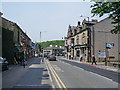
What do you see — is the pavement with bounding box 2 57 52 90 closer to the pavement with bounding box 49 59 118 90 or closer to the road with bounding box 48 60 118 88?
the road with bounding box 48 60 118 88

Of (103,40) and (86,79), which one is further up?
(103,40)

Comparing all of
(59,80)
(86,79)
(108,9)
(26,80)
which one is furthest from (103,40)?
(26,80)

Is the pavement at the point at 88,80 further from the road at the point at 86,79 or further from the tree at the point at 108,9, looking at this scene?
the tree at the point at 108,9

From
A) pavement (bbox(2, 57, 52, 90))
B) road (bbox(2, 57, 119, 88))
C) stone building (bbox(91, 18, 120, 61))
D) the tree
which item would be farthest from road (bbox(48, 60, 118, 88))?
stone building (bbox(91, 18, 120, 61))

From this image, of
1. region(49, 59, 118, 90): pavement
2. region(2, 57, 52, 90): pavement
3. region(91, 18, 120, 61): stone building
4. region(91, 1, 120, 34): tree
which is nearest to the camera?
region(49, 59, 118, 90): pavement

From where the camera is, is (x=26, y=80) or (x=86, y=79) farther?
(x=86, y=79)

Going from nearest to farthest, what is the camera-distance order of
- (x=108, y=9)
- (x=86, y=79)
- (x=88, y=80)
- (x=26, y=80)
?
1. (x=26, y=80)
2. (x=88, y=80)
3. (x=86, y=79)
4. (x=108, y=9)

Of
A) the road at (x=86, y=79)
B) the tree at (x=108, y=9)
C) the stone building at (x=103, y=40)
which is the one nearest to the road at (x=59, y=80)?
the road at (x=86, y=79)

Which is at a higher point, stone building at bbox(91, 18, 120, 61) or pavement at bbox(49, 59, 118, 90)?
stone building at bbox(91, 18, 120, 61)

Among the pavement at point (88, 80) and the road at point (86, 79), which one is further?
the road at point (86, 79)

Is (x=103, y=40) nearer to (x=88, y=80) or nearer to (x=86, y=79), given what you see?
(x=86, y=79)

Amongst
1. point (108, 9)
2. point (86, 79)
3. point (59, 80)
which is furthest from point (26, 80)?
point (108, 9)

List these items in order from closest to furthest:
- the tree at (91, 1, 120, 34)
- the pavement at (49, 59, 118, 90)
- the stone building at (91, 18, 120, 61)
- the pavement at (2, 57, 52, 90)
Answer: the pavement at (49, 59, 118, 90) → the pavement at (2, 57, 52, 90) → the tree at (91, 1, 120, 34) → the stone building at (91, 18, 120, 61)

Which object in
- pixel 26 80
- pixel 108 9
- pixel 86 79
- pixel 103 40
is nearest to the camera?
pixel 26 80
